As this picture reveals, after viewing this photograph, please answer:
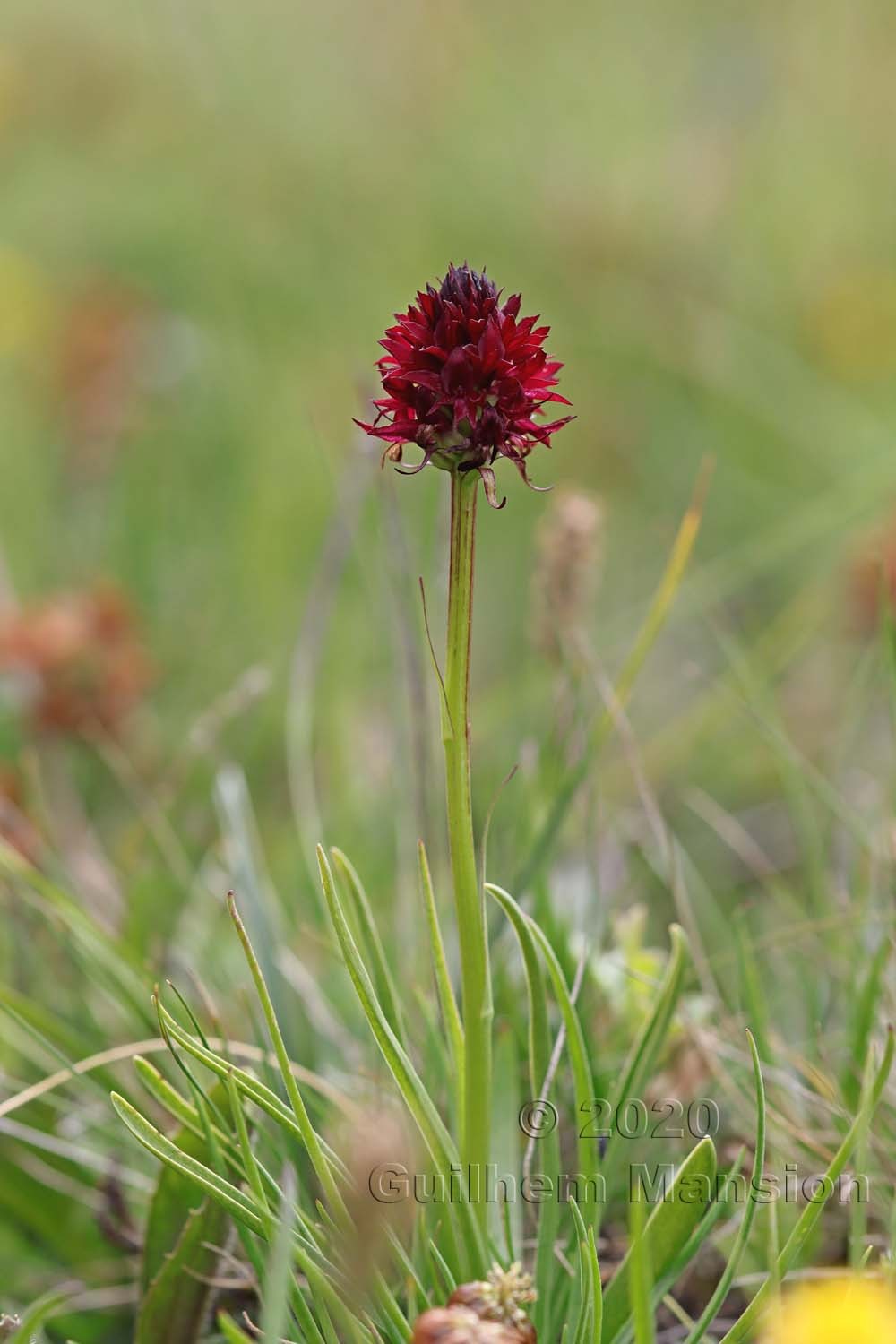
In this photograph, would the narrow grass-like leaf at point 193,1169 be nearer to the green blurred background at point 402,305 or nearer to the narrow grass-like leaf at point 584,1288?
the narrow grass-like leaf at point 584,1288

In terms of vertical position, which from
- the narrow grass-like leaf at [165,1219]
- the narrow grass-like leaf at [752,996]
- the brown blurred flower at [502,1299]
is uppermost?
the narrow grass-like leaf at [752,996]

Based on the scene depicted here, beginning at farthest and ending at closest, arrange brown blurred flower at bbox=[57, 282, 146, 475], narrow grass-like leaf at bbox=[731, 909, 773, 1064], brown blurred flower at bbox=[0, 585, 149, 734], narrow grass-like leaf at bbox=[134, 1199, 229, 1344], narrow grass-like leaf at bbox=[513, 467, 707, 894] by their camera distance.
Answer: brown blurred flower at bbox=[57, 282, 146, 475] < brown blurred flower at bbox=[0, 585, 149, 734] < narrow grass-like leaf at bbox=[513, 467, 707, 894] < narrow grass-like leaf at bbox=[731, 909, 773, 1064] < narrow grass-like leaf at bbox=[134, 1199, 229, 1344]

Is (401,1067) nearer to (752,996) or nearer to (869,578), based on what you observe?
(752,996)

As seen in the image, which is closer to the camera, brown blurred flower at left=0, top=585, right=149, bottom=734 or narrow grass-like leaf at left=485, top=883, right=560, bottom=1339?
narrow grass-like leaf at left=485, top=883, right=560, bottom=1339

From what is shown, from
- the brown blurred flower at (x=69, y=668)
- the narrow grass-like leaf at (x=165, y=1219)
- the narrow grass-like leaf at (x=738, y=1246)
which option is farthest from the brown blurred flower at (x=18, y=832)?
the narrow grass-like leaf at (x=738, y=1246)

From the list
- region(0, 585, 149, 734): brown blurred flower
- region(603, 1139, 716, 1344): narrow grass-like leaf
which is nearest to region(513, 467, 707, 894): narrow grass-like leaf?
region(603, 1139, 716, 1344): narrow grass-like leaf

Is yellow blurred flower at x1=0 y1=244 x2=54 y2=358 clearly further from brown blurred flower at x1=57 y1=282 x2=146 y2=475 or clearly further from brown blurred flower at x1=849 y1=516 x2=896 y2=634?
brown blurred flower at x1=849 y1=516 x2=896 y2=634
